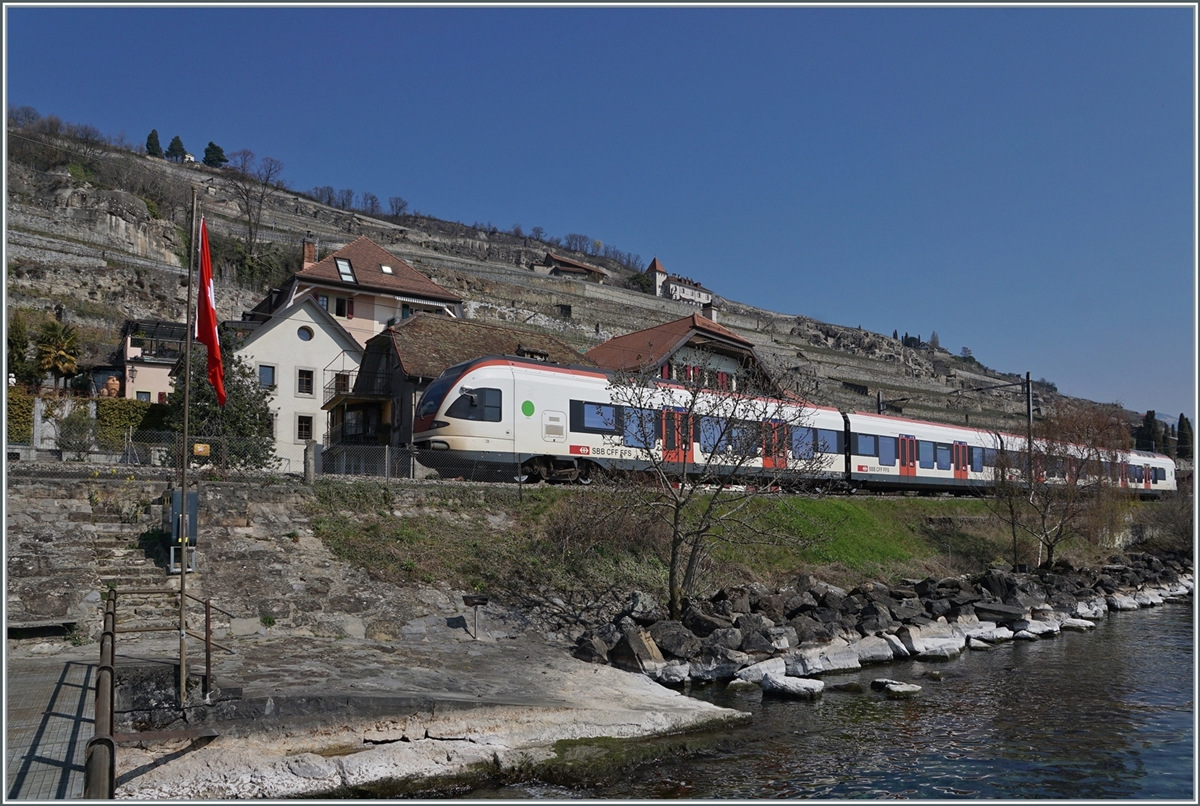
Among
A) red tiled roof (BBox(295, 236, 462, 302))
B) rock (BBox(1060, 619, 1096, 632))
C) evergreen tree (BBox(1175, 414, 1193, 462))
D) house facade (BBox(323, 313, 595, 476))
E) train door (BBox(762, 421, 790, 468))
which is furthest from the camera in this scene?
evergreen tree (BBox(1175, 414, 1193, 462))

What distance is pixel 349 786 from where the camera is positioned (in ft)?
29.4

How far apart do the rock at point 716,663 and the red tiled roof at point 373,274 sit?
3442 cm

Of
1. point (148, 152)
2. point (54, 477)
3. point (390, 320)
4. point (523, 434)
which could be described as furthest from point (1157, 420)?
point (148, 152)

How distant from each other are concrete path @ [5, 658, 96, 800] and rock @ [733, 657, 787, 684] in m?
10.2

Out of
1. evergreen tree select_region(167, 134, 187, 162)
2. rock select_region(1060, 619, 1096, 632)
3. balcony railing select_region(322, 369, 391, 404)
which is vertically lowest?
rock select_region(1060, 619, 1096, 632)

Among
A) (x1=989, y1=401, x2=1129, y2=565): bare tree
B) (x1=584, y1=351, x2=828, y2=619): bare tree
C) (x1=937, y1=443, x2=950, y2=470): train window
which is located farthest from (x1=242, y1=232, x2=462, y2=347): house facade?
(x1=989, y1=401, x2=1129, y2=565): bare tree

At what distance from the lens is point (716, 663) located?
49.6ft

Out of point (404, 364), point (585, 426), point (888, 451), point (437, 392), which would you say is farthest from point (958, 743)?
point (888, 451)

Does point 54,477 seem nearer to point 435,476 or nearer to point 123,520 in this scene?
point 123,520

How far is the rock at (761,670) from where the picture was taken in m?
14.7

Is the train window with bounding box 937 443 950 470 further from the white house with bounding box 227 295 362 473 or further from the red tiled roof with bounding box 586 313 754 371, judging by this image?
the white house with bounding box 227 295 362 473

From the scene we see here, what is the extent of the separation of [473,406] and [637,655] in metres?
9.70

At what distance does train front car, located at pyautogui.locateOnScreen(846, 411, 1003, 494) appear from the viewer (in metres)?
32.0

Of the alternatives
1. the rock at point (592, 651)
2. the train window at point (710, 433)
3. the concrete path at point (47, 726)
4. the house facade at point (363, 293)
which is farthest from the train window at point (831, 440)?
the concrete path at point (47, 726)
